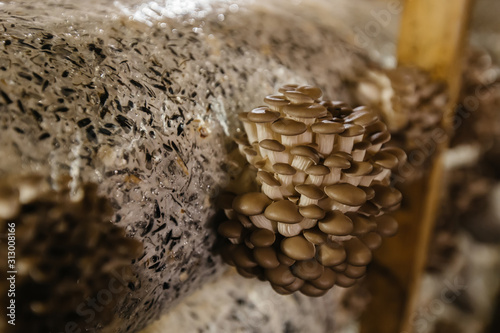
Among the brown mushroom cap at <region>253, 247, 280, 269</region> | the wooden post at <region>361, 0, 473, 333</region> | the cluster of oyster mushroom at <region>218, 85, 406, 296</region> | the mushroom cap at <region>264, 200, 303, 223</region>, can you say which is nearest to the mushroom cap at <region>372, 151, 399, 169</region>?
the cluster of oyster mushroom at <region>218, 85, 406, 296</region>

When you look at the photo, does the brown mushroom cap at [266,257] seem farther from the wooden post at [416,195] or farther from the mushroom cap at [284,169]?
the wooden post at [416,195]

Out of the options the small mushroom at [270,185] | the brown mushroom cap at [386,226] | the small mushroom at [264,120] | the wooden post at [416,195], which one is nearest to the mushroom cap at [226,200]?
the small mushroom at [270,185]

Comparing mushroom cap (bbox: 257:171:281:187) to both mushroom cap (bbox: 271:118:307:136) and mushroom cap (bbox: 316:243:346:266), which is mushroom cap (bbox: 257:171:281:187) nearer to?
mushroom cap (bbox: 271:118:307:136)

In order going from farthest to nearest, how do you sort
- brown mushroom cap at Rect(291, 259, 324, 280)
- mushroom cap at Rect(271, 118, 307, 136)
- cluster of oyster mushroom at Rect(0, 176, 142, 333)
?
brown mushroom cap at Rect(291, 259, 324, 280)
mushroom cap at Rect(271, 118, 307, 136)
cluster of oyster mushroom at Rect(0, 176, 142, 333)

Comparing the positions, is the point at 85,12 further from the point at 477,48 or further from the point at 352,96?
the point at 477,48

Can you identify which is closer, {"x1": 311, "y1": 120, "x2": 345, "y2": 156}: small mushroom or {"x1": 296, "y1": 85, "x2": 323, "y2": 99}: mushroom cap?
{"x1": 311, "y1": 120, "x2": 345, "y2": 156}: small mushroom

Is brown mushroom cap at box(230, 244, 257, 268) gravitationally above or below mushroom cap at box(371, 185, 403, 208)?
below

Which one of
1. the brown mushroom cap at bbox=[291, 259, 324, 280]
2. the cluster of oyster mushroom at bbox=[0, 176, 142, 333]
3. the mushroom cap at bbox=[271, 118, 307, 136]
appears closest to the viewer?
the cluster of oyster mushroom at bbox=[0, 176, 142, 333]
